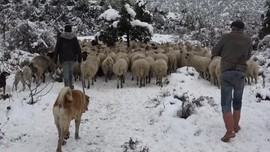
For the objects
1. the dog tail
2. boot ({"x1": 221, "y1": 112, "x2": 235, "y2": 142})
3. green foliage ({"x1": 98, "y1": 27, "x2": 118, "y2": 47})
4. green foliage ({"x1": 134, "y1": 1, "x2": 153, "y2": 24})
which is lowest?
boot ({"x1": 221, "y1": 112, "x2": 235, "y2": 142})

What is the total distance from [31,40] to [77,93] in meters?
11.5

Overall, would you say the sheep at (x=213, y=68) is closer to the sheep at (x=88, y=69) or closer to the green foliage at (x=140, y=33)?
the sheep at (x=88, y=69)

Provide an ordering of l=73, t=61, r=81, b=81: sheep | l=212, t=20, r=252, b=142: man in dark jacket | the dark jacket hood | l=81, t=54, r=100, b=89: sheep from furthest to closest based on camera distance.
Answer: l=73, t=61, r=81, b=81: sheep, l=81, t=54, r=100, b=89: sheep, the dark jacket hood, l=212, t=20, r=252, b=142: man in dark jacket

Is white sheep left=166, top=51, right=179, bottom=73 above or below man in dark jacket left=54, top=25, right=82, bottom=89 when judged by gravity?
below

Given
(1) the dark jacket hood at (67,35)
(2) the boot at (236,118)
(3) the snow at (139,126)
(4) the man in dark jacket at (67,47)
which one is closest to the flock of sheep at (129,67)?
(3) the snow at (139,126)

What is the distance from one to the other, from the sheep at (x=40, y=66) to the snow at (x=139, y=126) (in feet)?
8.36

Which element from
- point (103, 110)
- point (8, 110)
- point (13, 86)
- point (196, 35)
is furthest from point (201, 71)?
point (196, 35)

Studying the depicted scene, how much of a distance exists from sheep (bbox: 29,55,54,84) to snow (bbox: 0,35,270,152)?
8.36ft

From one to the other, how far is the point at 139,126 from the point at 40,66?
6764 mm

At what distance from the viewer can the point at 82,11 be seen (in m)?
33.5

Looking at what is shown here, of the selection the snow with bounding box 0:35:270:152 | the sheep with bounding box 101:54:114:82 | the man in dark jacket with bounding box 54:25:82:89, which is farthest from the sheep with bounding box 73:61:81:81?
the man in dark jacket with bounding box 54:25:82:89

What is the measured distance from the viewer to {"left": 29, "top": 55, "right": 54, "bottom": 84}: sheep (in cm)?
1426

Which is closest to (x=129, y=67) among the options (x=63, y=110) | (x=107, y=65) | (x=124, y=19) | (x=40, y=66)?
(x=107, y=65)

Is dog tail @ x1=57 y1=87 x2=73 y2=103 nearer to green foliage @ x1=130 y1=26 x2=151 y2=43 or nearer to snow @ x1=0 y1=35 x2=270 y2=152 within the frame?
snow @ x1=0 y1=35 x2=270 y2=152
